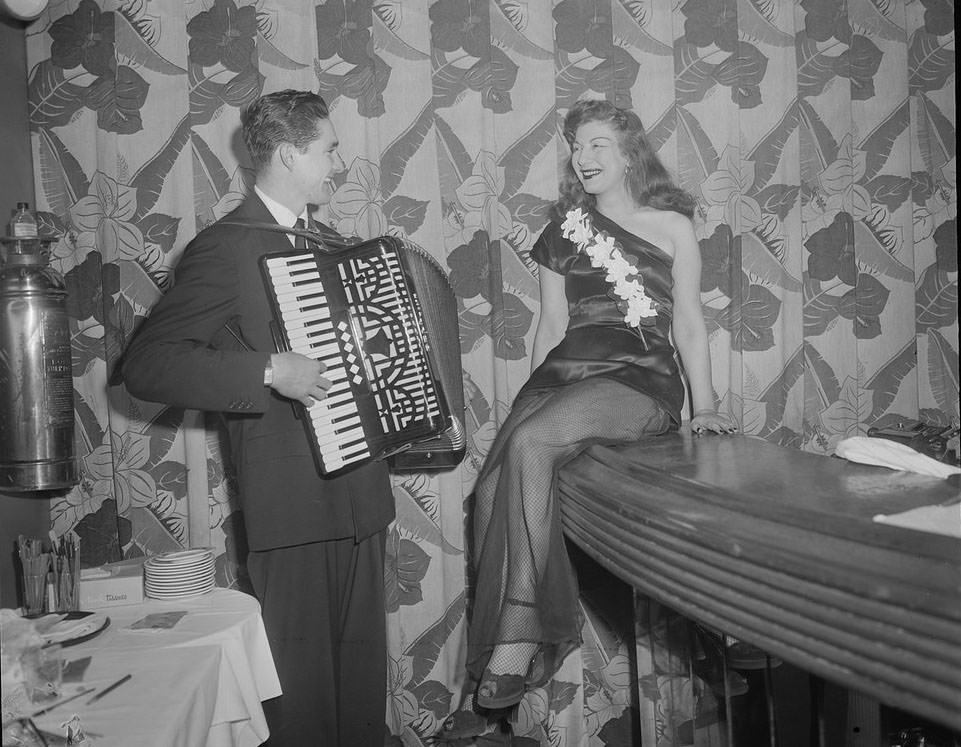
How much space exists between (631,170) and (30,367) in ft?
6.66

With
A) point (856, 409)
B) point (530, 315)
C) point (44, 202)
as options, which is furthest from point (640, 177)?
point (44, 202)

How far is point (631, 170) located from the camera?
3.11 meters

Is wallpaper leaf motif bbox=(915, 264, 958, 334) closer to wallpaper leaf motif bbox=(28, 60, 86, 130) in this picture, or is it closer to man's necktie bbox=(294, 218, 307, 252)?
man's necktie bbox=(294, 218, 307, 252)

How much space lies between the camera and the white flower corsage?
2.92 metres

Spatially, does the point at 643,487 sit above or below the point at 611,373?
below

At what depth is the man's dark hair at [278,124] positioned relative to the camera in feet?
7.86

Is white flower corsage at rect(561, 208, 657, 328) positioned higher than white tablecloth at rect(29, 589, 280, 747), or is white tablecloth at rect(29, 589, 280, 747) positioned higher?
white flower corsage at rect(561, 208, 657, 328)

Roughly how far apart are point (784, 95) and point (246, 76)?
1.98 metres

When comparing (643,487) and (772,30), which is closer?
(643,487)

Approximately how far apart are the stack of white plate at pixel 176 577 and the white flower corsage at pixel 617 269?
60.2 inches

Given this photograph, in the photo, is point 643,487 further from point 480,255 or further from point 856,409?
point 856,409

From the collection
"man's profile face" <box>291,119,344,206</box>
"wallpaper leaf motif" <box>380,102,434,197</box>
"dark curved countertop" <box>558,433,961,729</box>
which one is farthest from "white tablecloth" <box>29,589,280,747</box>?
"wallpaper leaf motif" <box>380,102,434,197</box>

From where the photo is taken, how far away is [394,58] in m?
3.19

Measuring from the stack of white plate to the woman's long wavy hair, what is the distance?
1702 millimetres
